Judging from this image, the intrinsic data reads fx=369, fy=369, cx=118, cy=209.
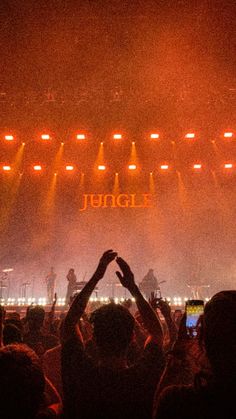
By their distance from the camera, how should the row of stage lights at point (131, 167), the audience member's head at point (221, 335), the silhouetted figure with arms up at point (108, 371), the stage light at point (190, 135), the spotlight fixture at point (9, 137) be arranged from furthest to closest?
the row of stage lights at point (131, 167) < the spotlight fixture at point (9, 137) < the stage light at point (190, 135) < the silhouetted figure with arms up at point (108, 371) < the audience member's head at point (221, 335)

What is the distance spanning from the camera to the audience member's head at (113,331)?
179cm

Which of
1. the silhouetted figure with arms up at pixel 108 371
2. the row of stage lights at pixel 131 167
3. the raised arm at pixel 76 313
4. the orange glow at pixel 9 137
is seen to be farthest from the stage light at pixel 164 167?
the silhouetted figure with arms up at pixel 108 371

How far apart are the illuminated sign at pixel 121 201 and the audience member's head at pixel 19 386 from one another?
53.7 ft

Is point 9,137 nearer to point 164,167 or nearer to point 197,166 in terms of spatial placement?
point 164,167

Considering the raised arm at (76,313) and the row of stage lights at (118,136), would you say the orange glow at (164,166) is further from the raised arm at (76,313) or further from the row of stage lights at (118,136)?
the raised arm at (76,313)

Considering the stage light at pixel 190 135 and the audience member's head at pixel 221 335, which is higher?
the stage light at pixel 190 135

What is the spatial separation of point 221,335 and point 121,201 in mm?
16353

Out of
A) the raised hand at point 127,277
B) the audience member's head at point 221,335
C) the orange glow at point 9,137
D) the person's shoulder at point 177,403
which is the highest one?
the orange glow at point 9,137

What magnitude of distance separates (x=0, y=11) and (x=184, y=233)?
1260cm

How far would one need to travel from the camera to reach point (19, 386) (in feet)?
4.13

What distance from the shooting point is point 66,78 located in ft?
33.3

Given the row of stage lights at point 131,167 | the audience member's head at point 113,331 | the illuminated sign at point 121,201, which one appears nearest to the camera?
the audience member's head at point 113,331

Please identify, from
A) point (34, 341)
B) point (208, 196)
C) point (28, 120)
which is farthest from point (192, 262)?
point (34, 341)

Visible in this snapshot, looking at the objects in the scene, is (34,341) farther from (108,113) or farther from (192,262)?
(192,262)
